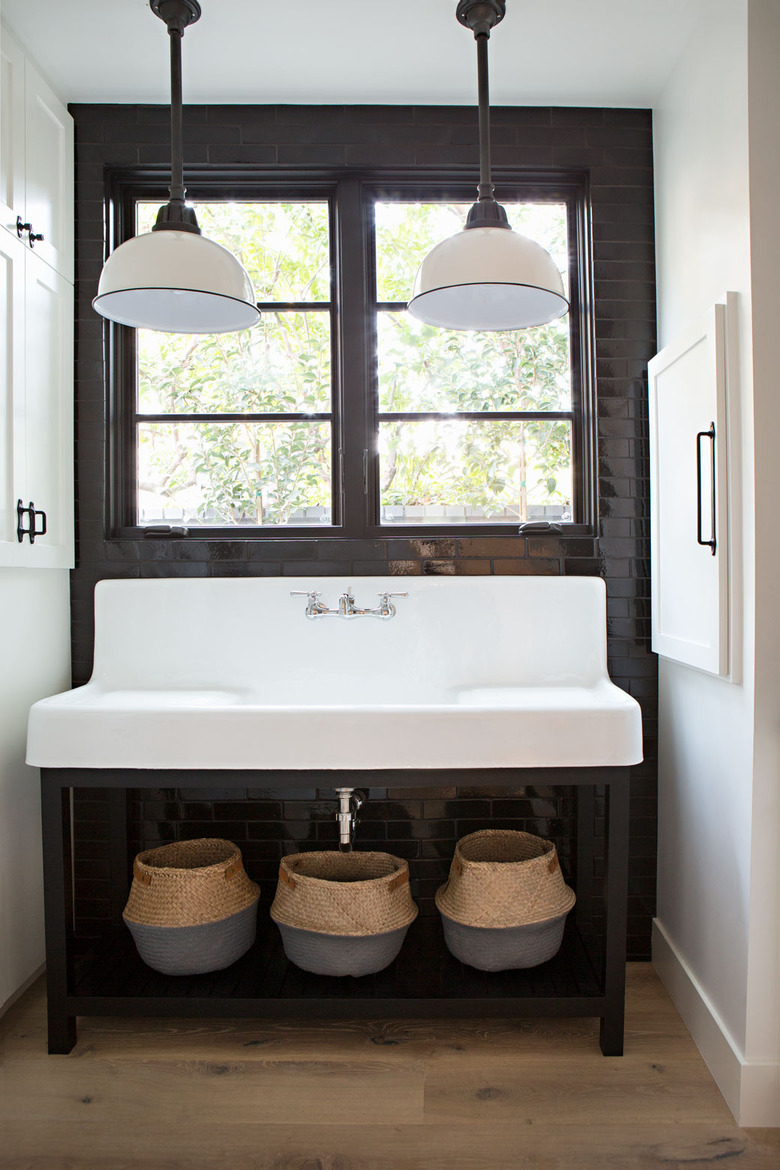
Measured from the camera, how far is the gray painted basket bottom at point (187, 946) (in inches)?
83.1

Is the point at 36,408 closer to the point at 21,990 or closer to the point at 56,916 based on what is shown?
the point at 56,916

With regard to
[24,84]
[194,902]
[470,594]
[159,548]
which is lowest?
[194,902]

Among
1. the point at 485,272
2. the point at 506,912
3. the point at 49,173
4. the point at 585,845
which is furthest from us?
the point at 585,845

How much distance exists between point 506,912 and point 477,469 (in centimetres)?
142

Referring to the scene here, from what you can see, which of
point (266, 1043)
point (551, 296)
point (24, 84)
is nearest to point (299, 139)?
point (24, 84)

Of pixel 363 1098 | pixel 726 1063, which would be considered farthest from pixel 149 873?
pixel 726 1063

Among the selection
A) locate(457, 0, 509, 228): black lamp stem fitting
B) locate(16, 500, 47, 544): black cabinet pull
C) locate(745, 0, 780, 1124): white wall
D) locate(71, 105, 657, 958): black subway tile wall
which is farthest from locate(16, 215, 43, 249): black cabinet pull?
locate(745, 0, 780, 1124): white wall

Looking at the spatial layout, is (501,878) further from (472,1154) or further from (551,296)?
(551,296)

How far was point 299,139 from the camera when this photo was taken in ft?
8.48

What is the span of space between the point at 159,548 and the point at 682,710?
174 centimetres

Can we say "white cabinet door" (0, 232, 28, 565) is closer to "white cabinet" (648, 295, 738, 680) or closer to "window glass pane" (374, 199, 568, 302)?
"window glass pane" (374, 199, 568, 302)

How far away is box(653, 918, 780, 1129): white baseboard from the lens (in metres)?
1.80

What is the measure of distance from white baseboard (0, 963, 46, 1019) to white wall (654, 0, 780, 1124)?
1928 millimetres

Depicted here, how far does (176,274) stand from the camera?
176 cm
